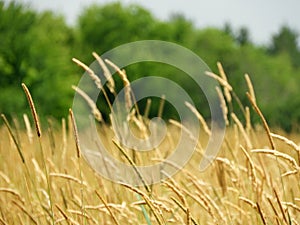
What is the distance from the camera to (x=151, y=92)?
2577 centimetres

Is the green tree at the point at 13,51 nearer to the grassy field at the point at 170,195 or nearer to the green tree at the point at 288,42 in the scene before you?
the grassy field at the point at 170,195

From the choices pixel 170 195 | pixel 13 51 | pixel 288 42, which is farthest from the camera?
pixel 288 42

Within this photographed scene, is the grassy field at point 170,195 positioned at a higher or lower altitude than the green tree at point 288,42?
lower

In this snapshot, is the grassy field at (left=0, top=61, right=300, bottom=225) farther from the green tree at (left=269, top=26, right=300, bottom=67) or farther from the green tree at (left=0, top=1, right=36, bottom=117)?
the green tree at (left=269, top=26, right=300, bottom=67)

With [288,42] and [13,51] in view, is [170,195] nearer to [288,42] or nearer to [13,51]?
[13,51]

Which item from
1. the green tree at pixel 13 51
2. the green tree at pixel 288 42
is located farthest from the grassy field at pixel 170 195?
the green tree at pixel 288 42

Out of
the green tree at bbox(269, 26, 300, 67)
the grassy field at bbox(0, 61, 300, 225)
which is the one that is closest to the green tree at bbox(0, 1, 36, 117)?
the grassy field at bbox(0, 61, 300, 225)

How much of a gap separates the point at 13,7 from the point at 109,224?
1288cm

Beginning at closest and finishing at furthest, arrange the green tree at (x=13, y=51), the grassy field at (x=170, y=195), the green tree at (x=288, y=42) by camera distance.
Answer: the grassy field at (x=170, y=195)
the green tree at (x=13, y=51)
the green tree at (x=288, y=42)

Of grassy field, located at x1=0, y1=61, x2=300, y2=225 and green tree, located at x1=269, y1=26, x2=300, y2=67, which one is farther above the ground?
green tree, located at x1=269, y1=26, x2=300, y2=67

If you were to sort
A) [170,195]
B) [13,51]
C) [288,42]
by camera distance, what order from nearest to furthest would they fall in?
[170,195]
[13,51]
[288,42]

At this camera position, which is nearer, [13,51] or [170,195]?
[170,195]

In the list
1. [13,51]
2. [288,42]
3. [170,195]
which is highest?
[288,42]

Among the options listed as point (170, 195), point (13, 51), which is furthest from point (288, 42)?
point (170, 195)
